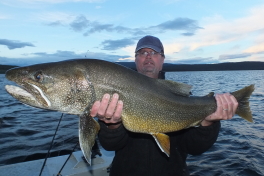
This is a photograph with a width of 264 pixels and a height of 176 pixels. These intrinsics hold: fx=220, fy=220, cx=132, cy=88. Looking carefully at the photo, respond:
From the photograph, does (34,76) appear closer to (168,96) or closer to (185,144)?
(168,96)

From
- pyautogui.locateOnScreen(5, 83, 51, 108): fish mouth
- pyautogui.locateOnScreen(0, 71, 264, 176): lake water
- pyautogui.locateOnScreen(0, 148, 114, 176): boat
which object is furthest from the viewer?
pyautogui.locateOnScreen(0, 71, 264, 176): lake water

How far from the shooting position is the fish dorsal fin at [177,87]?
12.8 feet

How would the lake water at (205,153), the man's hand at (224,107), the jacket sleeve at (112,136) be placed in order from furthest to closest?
the lake water at (205,153) → the man's hand at (224,107) → the jacket sleeve at (112,136)

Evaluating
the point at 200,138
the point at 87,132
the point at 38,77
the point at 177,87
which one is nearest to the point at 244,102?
the point at 200,138

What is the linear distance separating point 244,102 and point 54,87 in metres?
3.36

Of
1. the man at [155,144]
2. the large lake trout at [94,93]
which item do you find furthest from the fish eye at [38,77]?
the man at [155,144]

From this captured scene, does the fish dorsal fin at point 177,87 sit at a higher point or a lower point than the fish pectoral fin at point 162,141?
higher

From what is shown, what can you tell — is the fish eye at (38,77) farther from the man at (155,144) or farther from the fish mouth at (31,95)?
the man at (155,144)

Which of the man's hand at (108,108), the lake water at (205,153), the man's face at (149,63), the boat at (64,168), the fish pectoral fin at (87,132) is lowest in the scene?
the lake water at (205,153)

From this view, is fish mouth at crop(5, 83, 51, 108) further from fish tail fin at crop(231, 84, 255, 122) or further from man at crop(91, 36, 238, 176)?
fish tail fin at crop(231, 84, 255, 122)

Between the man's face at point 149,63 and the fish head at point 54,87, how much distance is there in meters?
2.23

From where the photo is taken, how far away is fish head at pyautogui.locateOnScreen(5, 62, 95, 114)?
3.09 meters

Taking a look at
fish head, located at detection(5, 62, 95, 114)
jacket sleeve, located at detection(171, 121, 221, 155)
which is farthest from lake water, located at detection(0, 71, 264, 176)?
fish head, located at detection(5, 62, 95, 114)

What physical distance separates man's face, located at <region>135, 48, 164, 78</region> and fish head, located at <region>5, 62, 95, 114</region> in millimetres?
2231
